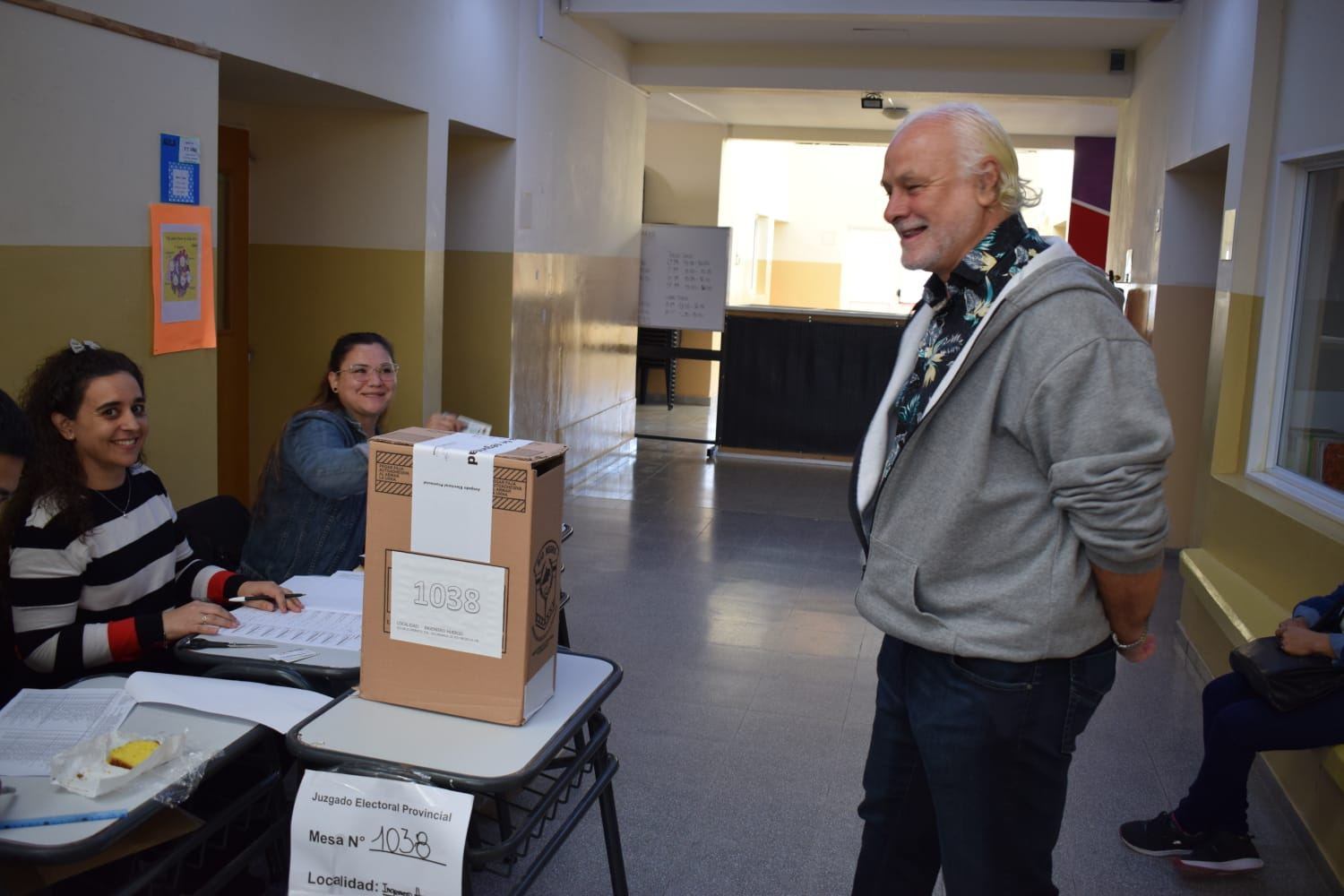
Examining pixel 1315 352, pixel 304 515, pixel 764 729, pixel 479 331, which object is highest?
pixel 1315 352

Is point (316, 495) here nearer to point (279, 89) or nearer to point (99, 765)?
point (99, 765)

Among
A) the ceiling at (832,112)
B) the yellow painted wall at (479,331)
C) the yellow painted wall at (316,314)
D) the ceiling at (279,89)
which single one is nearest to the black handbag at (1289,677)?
the ceiling at (279,89)

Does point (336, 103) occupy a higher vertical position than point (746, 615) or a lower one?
higher

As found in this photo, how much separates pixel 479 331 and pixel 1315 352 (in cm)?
421

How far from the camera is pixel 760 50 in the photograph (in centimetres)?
807

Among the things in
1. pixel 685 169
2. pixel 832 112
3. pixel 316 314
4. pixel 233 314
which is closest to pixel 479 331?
pixel 316 314

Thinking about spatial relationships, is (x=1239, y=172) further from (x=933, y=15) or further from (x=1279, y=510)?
(x=933, y=15)

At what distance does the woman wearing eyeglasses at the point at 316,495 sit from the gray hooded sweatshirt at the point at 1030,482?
1689mm

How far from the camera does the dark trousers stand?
2764 millimetres

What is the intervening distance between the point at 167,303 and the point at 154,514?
4.40 feet

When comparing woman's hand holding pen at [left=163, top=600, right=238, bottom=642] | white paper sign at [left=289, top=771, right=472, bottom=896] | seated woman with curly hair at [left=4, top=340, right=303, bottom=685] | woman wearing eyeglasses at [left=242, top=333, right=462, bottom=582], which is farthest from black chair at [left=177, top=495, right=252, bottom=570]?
white paper sign at [left=289, top=771, right=472, bottom=896]

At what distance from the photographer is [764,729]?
375 cm

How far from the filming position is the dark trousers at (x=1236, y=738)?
9.07ft

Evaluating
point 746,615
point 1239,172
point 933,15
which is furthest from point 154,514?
point 933,15
